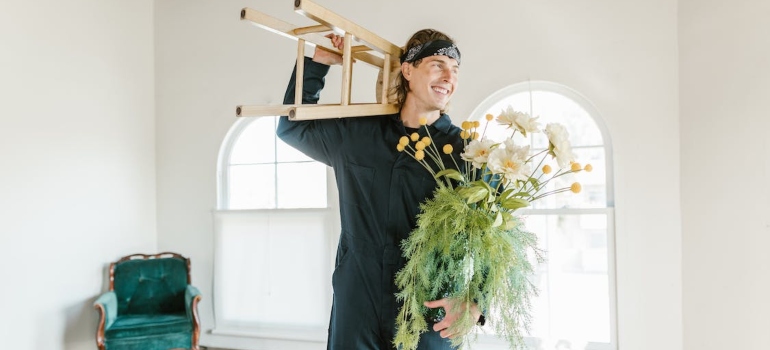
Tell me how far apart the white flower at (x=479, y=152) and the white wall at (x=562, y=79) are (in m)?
2.18

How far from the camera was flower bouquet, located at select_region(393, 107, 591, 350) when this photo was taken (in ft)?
4.99

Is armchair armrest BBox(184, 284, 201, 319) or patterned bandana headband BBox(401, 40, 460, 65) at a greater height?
patterned bandana headband BBox(401, 40, 460, 65)

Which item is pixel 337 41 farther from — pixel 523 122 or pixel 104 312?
pixel 104 312

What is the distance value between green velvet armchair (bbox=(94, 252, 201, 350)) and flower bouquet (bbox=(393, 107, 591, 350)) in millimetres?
2609

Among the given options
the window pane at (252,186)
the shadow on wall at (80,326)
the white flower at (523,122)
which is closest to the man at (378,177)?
the white flower at (523,122)

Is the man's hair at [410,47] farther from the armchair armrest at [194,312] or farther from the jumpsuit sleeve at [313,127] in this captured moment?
the armchair armrest at [194,312]

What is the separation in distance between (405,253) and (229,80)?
10.5 feet

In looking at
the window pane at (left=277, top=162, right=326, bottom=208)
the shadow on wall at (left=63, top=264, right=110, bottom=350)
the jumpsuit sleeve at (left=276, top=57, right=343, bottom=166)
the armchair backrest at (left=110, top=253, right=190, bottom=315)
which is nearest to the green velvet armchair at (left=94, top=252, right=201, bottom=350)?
the armchair backrest at (left=110, top=253, right=190, bottom=315)

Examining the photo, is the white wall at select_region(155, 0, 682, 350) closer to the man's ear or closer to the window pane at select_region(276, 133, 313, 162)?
the window pane at select_region(276, 133, 313, 162)

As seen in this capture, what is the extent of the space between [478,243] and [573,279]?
2367 millimetres

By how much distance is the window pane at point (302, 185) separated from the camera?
4285 mm

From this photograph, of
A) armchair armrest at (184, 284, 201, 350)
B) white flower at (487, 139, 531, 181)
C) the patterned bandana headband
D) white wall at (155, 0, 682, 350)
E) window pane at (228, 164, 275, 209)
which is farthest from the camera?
window pane at (228, 164, 275, 209)

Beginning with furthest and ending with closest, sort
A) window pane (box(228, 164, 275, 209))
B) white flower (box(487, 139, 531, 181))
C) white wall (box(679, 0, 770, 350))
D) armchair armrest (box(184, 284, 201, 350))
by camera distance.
Result: 1. window pane (box(228, 164, 275, 209))
2. armchair armrest (box(184, 284, 201, 350))
3. white wall (box(679, 0, 770, 350))
4. white flower (box(487, 139, 531, 181))

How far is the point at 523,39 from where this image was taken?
3.62m
